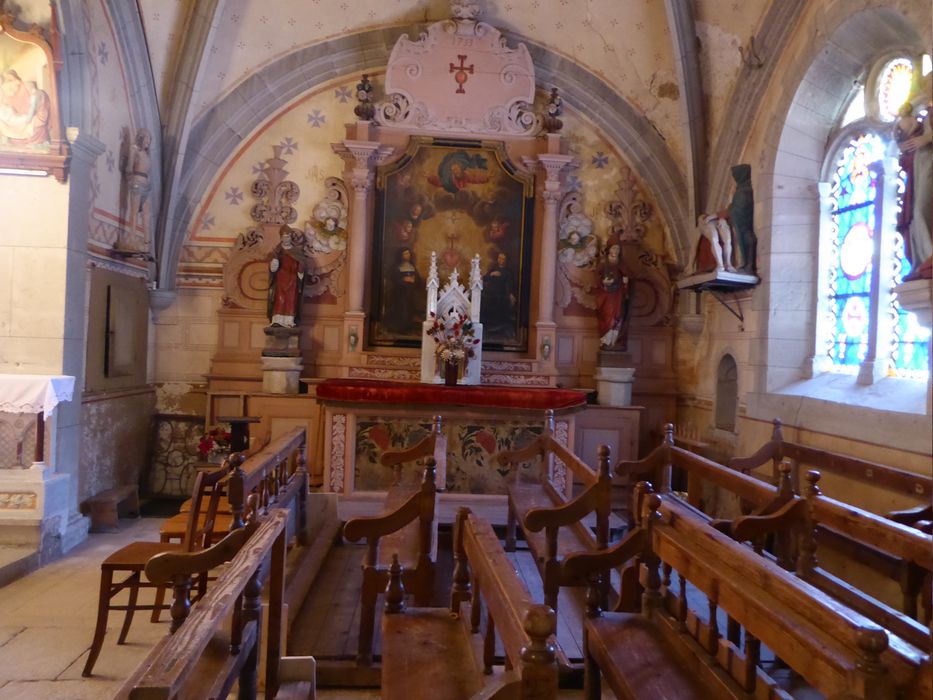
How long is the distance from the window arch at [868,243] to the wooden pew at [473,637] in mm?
3939

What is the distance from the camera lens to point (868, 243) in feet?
20.0

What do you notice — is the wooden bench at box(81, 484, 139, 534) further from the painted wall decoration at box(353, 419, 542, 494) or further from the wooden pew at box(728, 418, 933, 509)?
the wooden pew at box(728, 418, 933, 509)

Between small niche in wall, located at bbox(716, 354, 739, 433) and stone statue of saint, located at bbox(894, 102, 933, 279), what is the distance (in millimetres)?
3106

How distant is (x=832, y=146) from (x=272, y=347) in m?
5.98

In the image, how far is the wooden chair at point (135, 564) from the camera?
371 centimetres

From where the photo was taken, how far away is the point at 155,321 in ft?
27.5

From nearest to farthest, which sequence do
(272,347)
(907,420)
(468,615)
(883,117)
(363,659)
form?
(468,615) → (363,659) → (907,420) → (883,117) → (272,347)

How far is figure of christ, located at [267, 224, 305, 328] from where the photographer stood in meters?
8.02

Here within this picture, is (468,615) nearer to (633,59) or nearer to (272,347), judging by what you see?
(272,347)

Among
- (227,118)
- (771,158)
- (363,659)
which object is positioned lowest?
(363,659)

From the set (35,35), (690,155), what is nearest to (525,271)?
(690,155)

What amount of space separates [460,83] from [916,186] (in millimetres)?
5282

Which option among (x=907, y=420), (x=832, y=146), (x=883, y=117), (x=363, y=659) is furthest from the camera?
(x=832, y=146)

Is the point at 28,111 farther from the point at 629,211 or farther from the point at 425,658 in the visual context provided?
the point at 629,211
